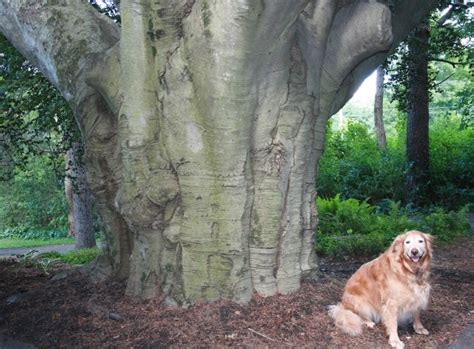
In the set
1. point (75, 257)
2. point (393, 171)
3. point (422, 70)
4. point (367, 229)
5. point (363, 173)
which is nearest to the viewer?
point (75, 257)

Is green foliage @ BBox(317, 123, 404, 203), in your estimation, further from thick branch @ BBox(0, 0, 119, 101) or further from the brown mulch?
thick branch @ BBox(0, 0, 119, 101)

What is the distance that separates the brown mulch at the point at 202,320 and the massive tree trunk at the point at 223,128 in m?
0.23

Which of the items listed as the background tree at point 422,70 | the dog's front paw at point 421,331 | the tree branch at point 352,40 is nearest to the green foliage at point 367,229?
the background tree at point 422,70

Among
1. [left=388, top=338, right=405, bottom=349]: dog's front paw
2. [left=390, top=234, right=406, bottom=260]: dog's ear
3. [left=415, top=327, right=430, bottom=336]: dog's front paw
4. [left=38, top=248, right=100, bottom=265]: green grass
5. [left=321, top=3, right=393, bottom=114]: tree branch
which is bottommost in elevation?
[left=388, top=338, right=405, bottom=349]: dog's front paw

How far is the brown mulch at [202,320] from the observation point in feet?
16.2

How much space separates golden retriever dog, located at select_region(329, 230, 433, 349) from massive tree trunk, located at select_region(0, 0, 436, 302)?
2.68 ft

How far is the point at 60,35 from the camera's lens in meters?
6.52

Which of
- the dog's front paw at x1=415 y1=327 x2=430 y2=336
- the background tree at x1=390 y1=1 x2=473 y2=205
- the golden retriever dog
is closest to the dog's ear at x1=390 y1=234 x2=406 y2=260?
the golden retriever dog

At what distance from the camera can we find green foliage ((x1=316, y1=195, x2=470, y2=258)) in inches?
357

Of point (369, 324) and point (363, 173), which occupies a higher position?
point (363, 173)

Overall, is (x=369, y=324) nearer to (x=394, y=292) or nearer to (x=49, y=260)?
(x=394, y=292)

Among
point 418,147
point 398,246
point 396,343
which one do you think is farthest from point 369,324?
point 418,147

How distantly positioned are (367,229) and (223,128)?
6.43m

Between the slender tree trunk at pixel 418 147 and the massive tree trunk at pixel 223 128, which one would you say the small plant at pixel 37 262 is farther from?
the slender tree trunk at pixel 418 147
